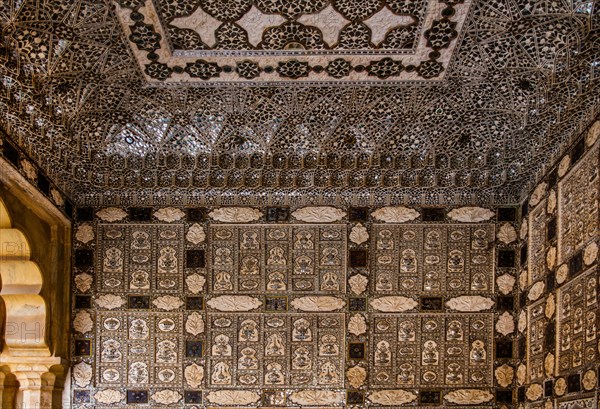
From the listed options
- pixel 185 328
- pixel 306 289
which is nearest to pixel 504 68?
pixel 306 289

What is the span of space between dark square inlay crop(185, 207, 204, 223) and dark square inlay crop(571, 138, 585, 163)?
4.08 meters

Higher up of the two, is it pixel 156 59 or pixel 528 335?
pixel 156 59

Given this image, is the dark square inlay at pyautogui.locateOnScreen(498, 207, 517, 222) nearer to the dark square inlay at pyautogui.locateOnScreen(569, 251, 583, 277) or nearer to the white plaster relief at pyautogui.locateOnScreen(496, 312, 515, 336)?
the white plaster relief at pyautogui.locateOnScreen(496, 312, 515, 336)

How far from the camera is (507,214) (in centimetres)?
754

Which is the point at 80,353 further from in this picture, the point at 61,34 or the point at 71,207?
the point at 61,34

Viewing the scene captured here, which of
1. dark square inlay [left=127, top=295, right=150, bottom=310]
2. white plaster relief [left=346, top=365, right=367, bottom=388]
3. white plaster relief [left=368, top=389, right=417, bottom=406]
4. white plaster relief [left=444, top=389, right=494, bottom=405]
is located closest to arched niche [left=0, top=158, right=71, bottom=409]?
dark square inlay [left=127, top=295, right=150, bottom=310]

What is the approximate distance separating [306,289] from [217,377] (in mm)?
1418

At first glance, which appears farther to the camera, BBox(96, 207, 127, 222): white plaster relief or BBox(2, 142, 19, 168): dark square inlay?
BBox(96, 207, 127, 222): white plaster relief

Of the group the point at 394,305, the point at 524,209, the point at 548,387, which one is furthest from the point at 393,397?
the point at 524,209

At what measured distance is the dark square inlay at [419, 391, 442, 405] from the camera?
23.8ft

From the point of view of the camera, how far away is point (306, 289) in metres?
7.47

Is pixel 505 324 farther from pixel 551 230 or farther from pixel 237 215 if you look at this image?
pixel 237 215

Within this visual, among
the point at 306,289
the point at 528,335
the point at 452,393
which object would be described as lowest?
the point at 452,393

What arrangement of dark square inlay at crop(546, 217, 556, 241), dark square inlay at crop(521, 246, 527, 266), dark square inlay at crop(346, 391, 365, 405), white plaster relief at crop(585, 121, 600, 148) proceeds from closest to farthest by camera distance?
white plaster relief at crop(585, 121, 600, 148), dark square inlay at crop(546, 217, 556, 241), dark square inlay at crop(521, 246, 527, 266), dark square inlay at crop(346, 391, 365, 405)
